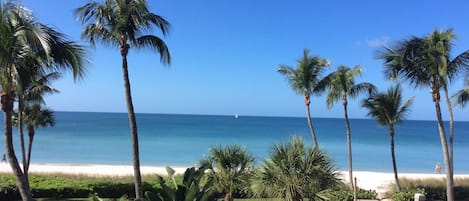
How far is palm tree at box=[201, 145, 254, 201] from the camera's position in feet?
35.9

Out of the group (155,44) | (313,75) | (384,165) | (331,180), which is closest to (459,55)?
(313,75)

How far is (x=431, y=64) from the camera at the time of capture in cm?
1334

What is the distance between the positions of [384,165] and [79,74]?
34233mm

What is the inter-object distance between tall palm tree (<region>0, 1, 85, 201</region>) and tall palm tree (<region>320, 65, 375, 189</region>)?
13.0 meters

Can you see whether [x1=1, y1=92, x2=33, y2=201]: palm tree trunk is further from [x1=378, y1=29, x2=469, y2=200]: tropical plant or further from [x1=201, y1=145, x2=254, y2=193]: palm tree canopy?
[x1=378, y1=29, x2=469, y2=200]: tropical plant

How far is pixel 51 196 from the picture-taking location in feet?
47.4

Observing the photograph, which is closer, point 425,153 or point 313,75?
point 313,75

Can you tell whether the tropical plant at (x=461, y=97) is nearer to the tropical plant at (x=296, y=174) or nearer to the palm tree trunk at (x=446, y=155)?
the palm tree trunk at (x=446, y=155)

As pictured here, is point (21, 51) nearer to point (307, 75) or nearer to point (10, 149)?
point (10, 149)

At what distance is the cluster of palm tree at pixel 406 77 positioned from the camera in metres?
13.3

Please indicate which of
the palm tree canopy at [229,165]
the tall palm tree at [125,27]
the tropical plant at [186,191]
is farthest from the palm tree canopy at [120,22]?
the tropical plant at [186,191]

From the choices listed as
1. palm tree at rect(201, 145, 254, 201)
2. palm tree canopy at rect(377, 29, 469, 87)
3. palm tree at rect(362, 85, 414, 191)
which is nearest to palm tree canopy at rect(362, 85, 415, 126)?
palm tree at rect(362, 85, 414, 191)

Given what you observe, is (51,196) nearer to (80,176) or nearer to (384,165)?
(80,176)

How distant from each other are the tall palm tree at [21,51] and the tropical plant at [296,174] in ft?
14.9
